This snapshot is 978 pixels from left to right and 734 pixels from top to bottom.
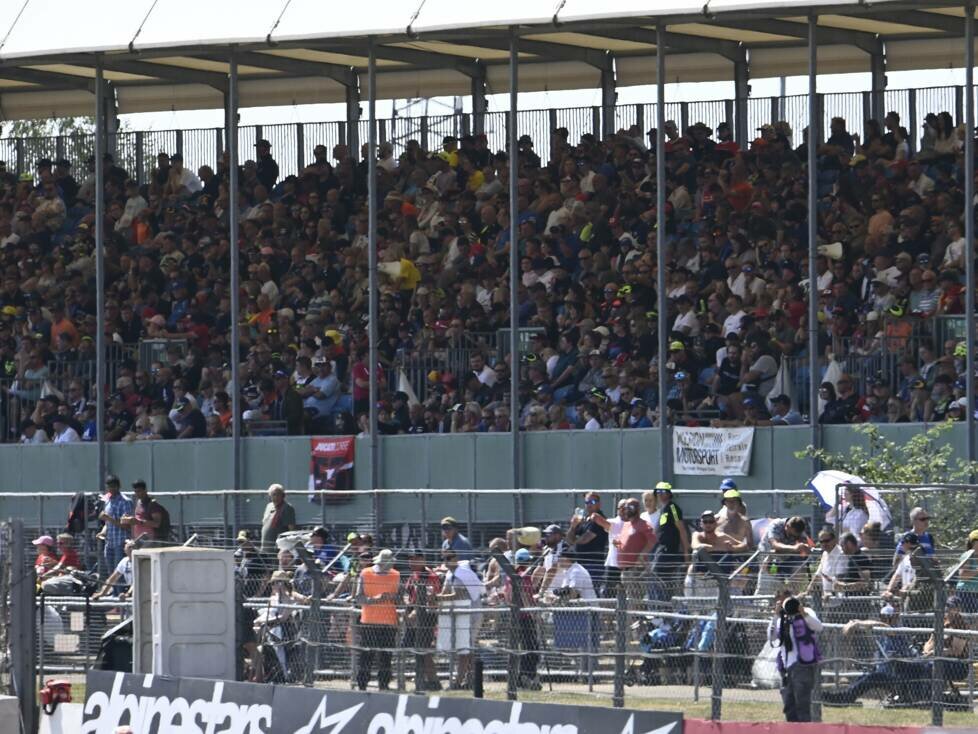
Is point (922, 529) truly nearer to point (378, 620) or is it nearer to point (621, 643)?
point (621, 643)

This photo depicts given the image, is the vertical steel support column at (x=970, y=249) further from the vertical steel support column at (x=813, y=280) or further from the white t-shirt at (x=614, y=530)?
the white t-shirt at (x=614, y=530)

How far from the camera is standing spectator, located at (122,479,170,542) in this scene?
21625 millimetres

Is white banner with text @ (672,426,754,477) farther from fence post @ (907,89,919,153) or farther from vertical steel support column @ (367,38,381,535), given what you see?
fence post @ (907,89,919,153)

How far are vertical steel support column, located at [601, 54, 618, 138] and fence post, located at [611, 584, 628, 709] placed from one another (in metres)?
15.4

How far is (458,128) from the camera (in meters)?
31.6

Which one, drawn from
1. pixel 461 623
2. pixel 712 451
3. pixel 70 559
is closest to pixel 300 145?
pixel 712 451

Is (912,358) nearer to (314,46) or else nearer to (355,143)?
(314,46)

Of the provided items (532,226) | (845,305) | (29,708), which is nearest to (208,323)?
(532,226)

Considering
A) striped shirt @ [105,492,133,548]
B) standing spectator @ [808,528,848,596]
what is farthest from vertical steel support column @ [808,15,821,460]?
striped shirt @ [105,492,133,548]

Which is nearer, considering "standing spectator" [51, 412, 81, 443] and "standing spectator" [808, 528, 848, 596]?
"standing spectator" [808, 528, 848, 596]

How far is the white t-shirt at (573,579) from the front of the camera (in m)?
16.1

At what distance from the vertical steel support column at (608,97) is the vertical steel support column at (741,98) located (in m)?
1.68

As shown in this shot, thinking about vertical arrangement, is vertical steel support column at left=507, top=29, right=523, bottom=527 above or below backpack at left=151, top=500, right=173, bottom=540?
above

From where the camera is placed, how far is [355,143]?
32469 mm
